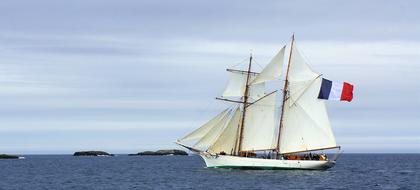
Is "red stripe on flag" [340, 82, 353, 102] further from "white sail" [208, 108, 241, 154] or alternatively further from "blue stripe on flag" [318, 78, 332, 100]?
"white sail" [208, 108, 241, 154]

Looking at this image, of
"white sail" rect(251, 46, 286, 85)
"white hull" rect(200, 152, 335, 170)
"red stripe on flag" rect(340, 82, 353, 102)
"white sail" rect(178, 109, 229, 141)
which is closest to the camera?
"white sail" rect(178, 109, 229, 141)

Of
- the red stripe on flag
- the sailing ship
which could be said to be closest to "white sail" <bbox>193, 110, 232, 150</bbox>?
the sailing ship

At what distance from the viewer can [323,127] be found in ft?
334

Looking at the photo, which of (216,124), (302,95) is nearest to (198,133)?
(216,124)

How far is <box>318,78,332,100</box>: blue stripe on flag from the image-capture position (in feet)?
337

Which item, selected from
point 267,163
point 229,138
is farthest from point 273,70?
point 267,163

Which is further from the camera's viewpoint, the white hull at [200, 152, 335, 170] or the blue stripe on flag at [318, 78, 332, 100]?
the white hull at [200, 152, 335, 170]

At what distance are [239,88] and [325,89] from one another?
12.9m

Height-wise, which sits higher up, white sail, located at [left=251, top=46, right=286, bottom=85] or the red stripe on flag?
white sail, located at [left=251, top=46, right=286, bottom=85]

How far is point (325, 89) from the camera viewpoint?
338 ft

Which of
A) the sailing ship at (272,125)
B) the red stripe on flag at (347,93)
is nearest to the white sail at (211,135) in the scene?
the sailing ship at (272,125)

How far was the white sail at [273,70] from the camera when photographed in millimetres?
103000

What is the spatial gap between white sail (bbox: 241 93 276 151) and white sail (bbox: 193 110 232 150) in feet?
15.6

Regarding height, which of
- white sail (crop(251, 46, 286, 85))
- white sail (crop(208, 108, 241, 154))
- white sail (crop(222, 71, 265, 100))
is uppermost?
white sail (crop(251, 46, 286, 85))
